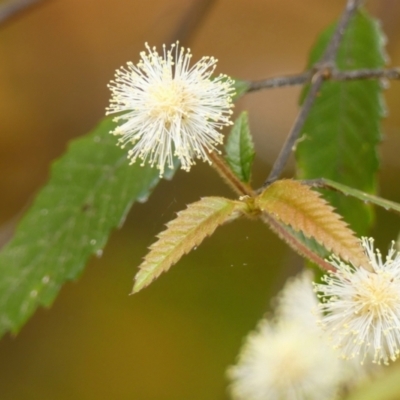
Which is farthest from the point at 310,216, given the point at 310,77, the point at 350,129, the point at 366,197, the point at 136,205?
the point at 136,205

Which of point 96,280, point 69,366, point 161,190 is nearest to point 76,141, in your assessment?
point 161,190

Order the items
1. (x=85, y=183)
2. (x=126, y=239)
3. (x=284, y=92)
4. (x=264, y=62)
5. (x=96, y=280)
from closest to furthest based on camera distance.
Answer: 1. (x=85, y=183)
2. (x=126, y=239)
3. (x=96, y=280)
4. (x=264, y=62)
5. (x=284, y=92)

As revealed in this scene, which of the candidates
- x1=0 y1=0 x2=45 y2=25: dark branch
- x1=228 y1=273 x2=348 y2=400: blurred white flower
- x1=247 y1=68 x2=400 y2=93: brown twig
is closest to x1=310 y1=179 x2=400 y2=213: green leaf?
x1=247 y1=68 x2=400 y2=93: brown twig

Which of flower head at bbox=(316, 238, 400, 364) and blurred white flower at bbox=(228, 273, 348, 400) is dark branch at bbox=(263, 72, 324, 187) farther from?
blurred white flower at bbox=(228, 273, 348, 400)

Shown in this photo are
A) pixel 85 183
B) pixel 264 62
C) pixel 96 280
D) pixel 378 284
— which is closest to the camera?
pixel 378 284

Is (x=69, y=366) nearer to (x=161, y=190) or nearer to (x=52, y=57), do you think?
(x=161, y=190)
